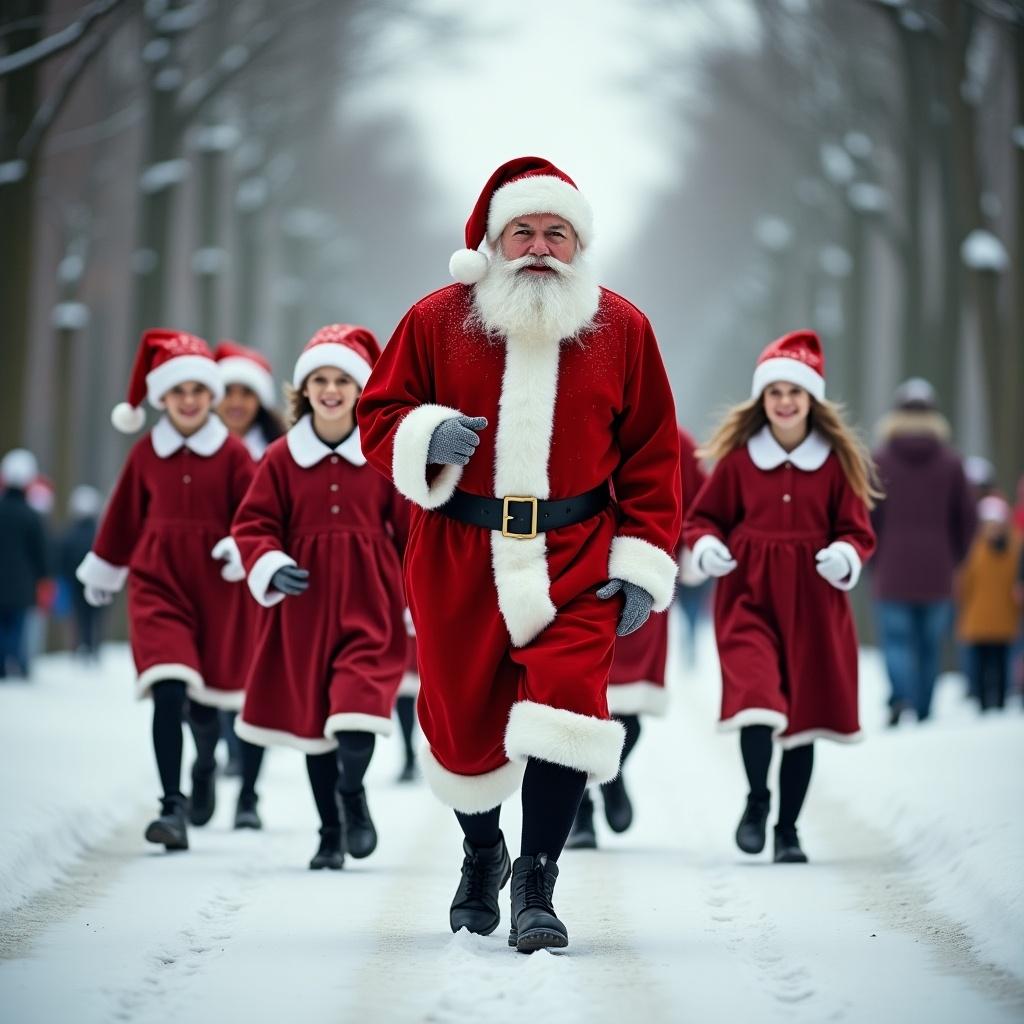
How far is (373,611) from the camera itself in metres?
7.84

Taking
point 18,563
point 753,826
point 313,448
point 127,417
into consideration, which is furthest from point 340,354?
point 18,563

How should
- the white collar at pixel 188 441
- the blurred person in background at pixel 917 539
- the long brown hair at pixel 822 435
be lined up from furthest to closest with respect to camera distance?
the blurred person in background at pixel 917 539 < the white collar at pixel 188 441 < the long brown hair at pixel 822 435

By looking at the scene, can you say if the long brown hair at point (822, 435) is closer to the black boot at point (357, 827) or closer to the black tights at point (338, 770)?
the black tights at point (338, 770)

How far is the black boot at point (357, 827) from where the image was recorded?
777 centimetres

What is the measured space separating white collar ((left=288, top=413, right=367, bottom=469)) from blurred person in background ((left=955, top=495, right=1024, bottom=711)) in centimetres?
774

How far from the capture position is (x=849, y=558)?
7.84 metres

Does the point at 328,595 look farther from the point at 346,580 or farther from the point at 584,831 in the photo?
the point at 584,831

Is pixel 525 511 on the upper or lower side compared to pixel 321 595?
upper

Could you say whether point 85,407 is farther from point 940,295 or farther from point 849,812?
point 849,812

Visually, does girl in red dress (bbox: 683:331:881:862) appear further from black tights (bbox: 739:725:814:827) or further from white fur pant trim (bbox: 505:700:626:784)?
white fur pant trim (bbox: 505:700:626:784)

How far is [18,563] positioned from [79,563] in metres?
3.87

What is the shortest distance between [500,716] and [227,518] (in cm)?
306

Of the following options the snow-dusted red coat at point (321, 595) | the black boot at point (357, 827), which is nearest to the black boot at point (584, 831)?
the black boot at point (357, 827)

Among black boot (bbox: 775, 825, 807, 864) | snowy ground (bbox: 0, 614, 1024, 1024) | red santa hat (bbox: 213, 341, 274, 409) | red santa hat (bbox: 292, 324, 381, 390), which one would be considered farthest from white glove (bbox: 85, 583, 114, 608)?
black boot (bbox: 775, 825, 807, 864)
